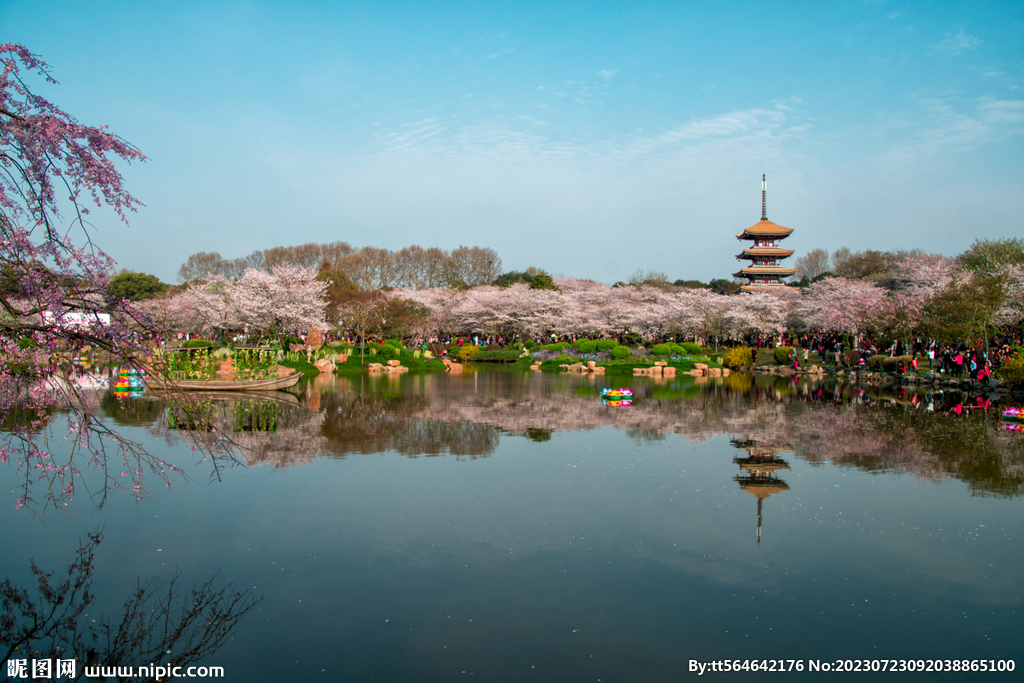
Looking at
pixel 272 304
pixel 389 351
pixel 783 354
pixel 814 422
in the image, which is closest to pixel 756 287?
pixel 783 354

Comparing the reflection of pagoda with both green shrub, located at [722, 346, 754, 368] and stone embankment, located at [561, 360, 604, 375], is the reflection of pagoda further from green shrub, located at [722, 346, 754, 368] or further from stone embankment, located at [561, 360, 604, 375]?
green shrub, located at [722, 346, 754, 368]

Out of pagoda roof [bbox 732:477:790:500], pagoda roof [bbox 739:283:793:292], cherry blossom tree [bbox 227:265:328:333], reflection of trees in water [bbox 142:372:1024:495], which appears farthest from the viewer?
pagoda roof [bbox 739:283:793:292]

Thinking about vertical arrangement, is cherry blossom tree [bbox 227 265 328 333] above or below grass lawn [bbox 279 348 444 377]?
above

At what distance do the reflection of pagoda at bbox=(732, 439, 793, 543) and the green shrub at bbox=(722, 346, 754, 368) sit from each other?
30977mm

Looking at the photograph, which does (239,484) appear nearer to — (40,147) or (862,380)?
(40,147)

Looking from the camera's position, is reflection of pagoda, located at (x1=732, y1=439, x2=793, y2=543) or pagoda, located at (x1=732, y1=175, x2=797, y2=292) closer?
reflection of pagoda, located at (x1=732, y1=439, x2=793, y2=543)

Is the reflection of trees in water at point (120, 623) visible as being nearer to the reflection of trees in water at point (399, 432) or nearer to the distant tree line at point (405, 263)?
the reflection of trees in water at point (399, 432)

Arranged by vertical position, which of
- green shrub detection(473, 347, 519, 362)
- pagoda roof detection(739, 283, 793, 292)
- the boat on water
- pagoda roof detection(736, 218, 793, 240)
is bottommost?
the boat on water

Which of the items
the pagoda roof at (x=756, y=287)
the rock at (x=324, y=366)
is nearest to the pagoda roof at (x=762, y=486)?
the rock at (x=324, y=366)

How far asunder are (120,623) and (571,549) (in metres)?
4.68

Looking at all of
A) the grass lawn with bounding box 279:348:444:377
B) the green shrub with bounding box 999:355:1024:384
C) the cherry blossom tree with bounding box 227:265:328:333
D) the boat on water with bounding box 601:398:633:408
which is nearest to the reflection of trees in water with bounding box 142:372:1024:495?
the boat on water with bounding box 601:398:633:408

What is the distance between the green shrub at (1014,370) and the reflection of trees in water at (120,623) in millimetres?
28923

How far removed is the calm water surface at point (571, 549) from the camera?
5.71 metres

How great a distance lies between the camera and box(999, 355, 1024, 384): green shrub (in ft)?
83.0
